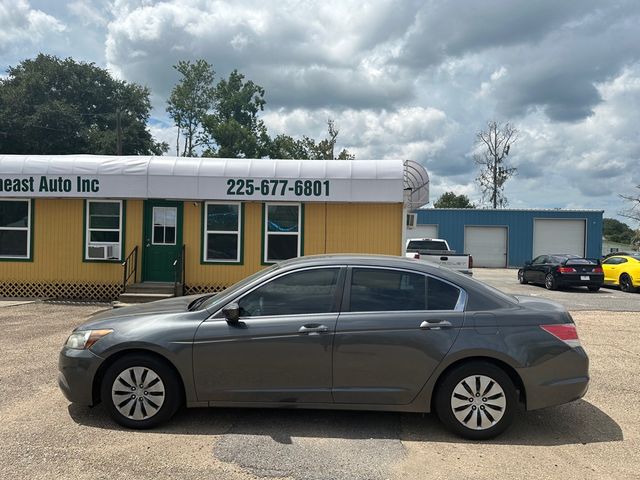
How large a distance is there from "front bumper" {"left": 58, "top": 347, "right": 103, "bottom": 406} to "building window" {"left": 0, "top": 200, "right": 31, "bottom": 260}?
29.7ft

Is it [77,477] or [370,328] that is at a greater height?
[370,328]

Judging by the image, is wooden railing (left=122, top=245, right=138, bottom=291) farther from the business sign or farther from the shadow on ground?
the shadow on ground

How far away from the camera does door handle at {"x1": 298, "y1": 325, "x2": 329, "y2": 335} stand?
4.10 m

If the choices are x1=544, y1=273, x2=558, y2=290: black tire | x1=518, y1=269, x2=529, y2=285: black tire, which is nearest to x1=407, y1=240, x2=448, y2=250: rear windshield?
x1=518, y1=269, x2=529, y2=285: black tire

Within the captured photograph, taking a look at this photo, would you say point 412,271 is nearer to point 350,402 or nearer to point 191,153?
point 350,402

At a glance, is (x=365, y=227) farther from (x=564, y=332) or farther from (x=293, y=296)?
(x=564, y=332)

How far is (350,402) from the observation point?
13.5 feet

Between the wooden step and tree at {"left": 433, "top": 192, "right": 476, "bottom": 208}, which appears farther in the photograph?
tree at {"left": 433, "top": 192, "right": 476, "bottom": 208}

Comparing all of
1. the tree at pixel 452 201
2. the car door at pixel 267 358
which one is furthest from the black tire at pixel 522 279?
the tree at pixel 452 201

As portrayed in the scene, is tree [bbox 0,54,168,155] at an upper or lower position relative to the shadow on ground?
upper

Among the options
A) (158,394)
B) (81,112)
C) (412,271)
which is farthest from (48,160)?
(81,112)

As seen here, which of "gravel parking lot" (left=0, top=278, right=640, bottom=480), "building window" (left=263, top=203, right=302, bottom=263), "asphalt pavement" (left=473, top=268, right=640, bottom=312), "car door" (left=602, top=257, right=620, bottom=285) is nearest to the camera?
"gravel parking lot" (left=0, top=278, right=640, bottom=480)

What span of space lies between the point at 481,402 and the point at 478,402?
25 mm

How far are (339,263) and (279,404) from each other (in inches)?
54.1
